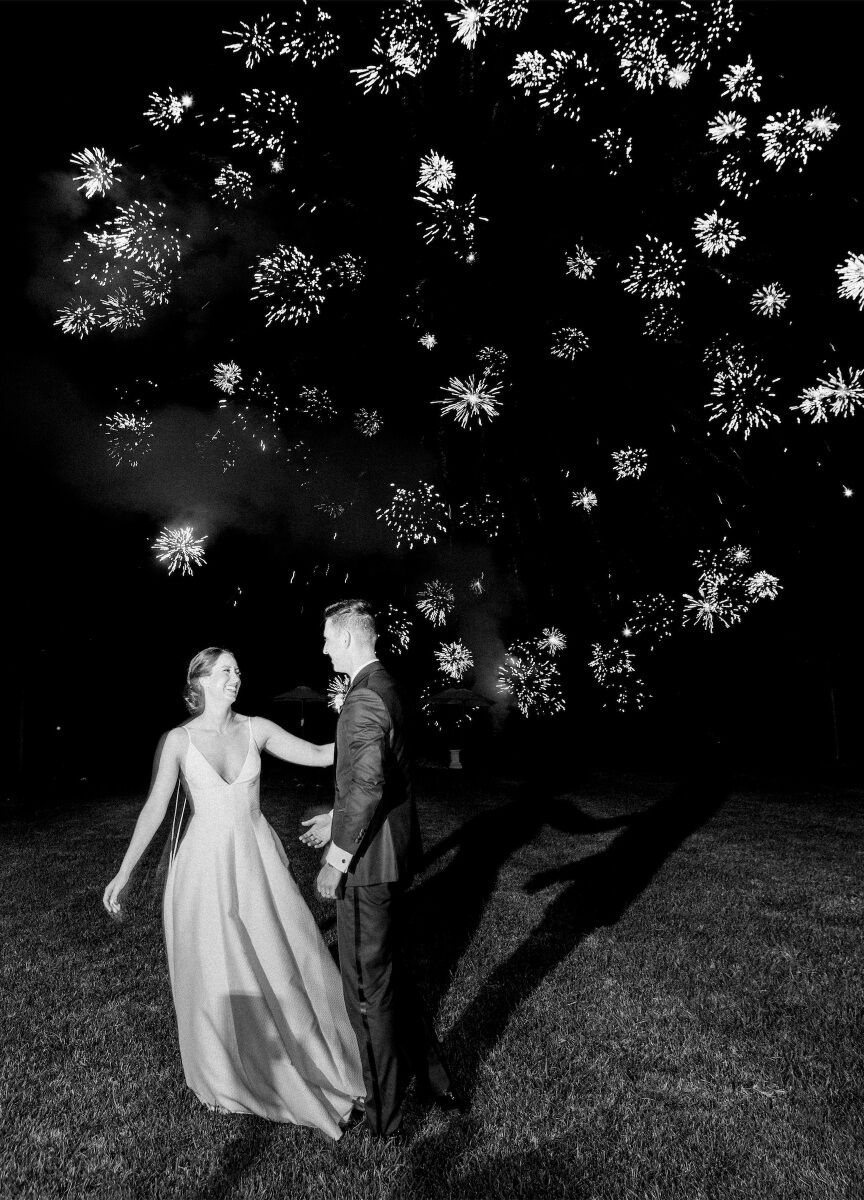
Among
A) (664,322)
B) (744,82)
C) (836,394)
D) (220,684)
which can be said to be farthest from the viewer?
(664,322)

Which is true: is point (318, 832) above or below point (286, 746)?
below

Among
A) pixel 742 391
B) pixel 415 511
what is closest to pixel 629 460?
pixel 742 391

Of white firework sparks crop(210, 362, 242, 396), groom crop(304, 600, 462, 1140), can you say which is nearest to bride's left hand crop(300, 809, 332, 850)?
groom crop(304, 600, 462, 1140)

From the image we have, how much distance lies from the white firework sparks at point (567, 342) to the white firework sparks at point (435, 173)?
13.1ft

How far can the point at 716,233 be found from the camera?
1133cm

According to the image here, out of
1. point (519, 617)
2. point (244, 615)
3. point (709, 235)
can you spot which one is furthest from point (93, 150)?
point (244, 615)

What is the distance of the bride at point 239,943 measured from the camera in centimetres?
350

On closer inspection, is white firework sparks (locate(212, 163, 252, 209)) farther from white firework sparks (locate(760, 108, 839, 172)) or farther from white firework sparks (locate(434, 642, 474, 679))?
white firework sparks (locate(434, 642, 474, 679))

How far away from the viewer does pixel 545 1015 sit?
4.69 m

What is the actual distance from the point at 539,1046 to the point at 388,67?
1196 cm

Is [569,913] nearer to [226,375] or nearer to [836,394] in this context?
[836,394]

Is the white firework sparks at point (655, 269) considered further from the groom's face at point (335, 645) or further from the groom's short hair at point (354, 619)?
the groom's face at point (335, 645)

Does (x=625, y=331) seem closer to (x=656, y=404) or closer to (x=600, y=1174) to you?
(x=656, y=404)

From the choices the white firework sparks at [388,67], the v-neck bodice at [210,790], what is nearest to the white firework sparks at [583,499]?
the white firework sparks at [388,67]
